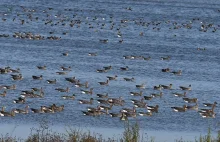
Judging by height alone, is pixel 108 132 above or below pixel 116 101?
below

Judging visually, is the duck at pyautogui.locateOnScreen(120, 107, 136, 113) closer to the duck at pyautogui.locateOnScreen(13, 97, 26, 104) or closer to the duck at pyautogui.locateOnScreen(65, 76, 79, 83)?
the duck at pyautogui.locateOnScreen(13, 97, 26, 104)

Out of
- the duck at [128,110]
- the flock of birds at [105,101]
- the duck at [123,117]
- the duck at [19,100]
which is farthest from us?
the duck at [19,100]

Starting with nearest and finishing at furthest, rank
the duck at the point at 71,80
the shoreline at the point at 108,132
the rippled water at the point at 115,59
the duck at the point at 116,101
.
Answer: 1. the shoreline at the point at 108,132
2. the rippled water at the point at 115,59
3. the duck at the point at 116,101
4. the duck at the point at 71,80

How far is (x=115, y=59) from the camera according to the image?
52.7 metres

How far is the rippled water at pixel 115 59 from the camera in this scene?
116 feet

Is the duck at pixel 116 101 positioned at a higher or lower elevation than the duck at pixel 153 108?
higher

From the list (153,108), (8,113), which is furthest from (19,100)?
(153,108)

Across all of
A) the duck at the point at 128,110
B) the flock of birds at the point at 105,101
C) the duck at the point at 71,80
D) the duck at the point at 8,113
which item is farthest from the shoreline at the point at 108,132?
the duck at the point at 71,80

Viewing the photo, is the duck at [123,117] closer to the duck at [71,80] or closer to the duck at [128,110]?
the duck at [128,110]

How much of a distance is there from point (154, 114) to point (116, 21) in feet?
145

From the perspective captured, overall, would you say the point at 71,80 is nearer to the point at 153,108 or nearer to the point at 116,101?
the point at 116,101

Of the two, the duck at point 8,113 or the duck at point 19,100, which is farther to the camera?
the duck at point 19,100

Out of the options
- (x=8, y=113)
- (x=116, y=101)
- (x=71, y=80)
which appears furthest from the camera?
(x=71, y=80)

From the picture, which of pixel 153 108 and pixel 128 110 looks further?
pixel 153 108
